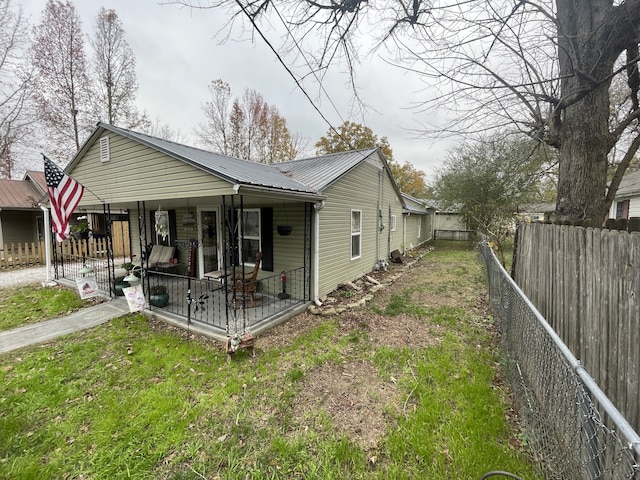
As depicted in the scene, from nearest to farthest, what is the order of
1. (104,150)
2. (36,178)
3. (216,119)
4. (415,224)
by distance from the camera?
(104,150)
(36,178)
(415,224)
(216,119)

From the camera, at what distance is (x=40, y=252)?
11859 millimetres

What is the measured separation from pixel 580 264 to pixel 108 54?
20036mm

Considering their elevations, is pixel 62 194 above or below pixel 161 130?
below

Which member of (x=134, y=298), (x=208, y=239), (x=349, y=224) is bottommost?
(x=134, y=298)

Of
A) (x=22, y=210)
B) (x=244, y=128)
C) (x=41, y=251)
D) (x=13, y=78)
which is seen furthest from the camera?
(x=244, y=128)

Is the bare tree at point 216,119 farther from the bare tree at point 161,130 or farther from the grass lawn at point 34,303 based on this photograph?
the grass lawn at point 34,303

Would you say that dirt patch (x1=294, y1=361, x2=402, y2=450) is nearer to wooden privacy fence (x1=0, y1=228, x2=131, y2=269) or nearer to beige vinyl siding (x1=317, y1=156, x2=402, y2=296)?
beige vinyl siding (x1=317, y1=156, x2=402, y2=296)

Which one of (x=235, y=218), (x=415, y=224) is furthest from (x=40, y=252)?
(x=415, y=224)

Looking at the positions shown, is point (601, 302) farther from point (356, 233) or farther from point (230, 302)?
point (356, 233)

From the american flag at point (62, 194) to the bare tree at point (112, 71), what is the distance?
1095cm

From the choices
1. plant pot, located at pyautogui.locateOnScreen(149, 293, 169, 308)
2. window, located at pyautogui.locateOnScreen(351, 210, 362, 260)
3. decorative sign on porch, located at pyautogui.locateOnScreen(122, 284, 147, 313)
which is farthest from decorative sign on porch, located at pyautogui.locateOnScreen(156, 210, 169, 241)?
window, located at pyautogui.locateOnScreen(351, 210, 362, 260)

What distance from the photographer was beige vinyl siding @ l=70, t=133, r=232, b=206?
4980 millimetres

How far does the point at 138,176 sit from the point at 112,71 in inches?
494

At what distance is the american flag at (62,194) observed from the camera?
229 inches
